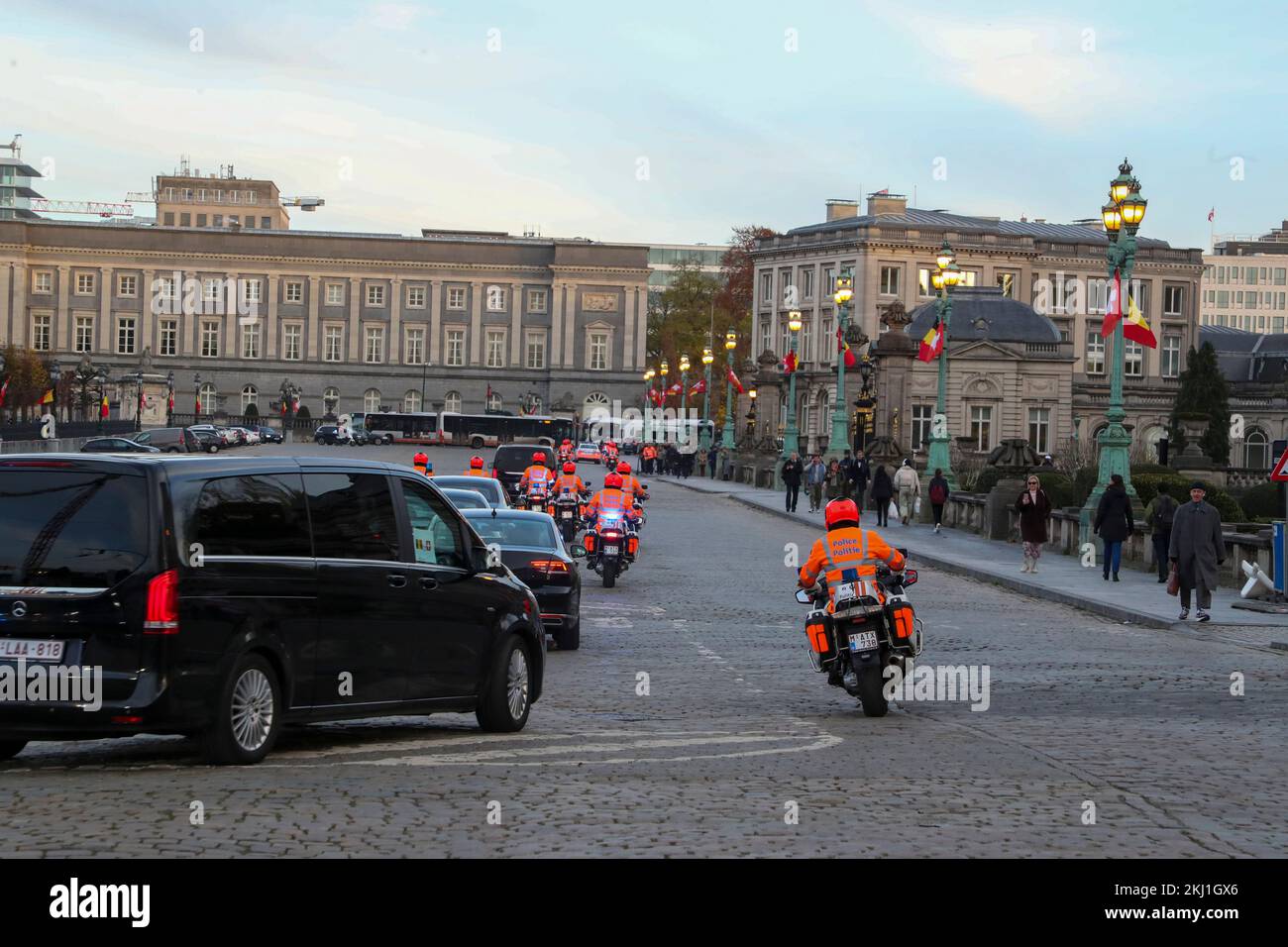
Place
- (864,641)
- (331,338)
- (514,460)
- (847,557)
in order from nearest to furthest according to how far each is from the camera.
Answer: (864,641), (847,557), (514,460), (331,338)

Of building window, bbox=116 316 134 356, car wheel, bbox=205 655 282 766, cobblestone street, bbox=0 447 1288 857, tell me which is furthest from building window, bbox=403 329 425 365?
car wheel, bbox=205 655 282 766

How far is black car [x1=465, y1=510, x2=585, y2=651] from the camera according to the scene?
62.7 ft

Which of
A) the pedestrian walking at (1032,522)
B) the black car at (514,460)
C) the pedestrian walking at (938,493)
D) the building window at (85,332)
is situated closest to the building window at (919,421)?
the black car at (514,460)

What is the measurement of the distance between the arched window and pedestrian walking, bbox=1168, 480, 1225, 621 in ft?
262

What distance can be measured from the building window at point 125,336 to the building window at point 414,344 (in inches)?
904

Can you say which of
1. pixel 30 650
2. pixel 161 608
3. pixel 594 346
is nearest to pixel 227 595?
pixel 161 608

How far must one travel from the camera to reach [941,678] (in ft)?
55.8

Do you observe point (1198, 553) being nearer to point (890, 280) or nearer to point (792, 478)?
point (792, 478)

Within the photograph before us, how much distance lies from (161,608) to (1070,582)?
72.4 ft

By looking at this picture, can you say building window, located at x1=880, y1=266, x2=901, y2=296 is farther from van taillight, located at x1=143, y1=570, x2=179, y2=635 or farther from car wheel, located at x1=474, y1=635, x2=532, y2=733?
van taillight, located at x1=143, y1=570, x2=179, y2=635

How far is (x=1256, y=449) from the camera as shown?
333 feet

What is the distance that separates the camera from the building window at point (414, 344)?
164 meters
